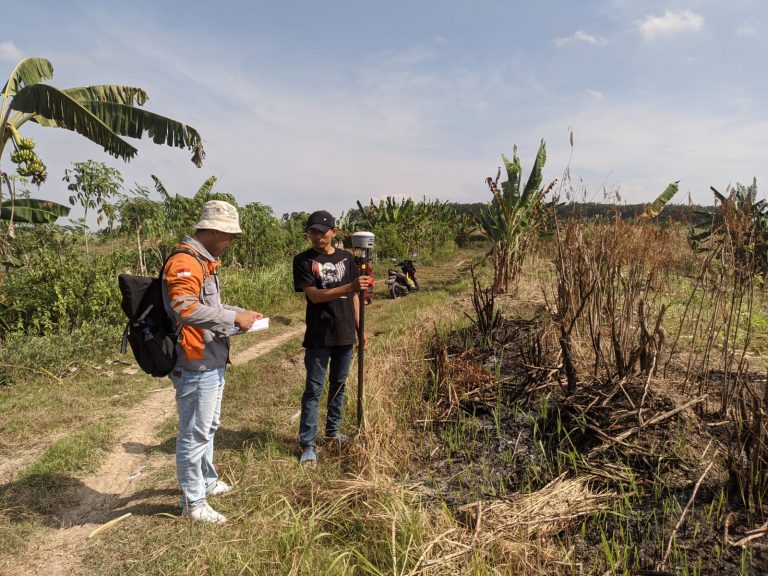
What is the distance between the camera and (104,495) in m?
3.06

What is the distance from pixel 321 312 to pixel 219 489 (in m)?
1.31

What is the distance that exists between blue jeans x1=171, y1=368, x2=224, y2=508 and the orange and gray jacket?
74 mm

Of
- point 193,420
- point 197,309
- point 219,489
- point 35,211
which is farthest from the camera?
point 35,211

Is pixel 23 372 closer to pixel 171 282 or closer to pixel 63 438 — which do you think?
pixel 63 438

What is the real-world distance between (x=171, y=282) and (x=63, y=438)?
2459mm

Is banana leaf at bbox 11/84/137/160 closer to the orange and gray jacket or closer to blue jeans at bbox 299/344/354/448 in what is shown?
the orange and gray jacket

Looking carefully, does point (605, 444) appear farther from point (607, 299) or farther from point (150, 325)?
point (150, 325)

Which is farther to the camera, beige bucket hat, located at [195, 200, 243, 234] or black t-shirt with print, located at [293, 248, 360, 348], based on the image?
black t-shirt with print, located at [293, 248, 360, 348]

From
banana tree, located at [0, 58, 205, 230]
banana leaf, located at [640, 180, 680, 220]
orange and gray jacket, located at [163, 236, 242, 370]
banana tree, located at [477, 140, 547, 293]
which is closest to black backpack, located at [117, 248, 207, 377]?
orange and gray jacket, located at [163, 236, 242, 370]

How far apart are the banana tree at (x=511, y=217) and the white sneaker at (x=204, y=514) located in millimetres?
6546

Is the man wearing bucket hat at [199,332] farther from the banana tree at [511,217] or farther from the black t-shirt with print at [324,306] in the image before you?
the banana tree at [511,217]

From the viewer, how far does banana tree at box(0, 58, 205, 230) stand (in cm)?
530

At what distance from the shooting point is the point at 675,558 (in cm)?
203

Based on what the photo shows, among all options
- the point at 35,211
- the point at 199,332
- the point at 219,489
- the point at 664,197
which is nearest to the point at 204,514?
the point at 219,489
